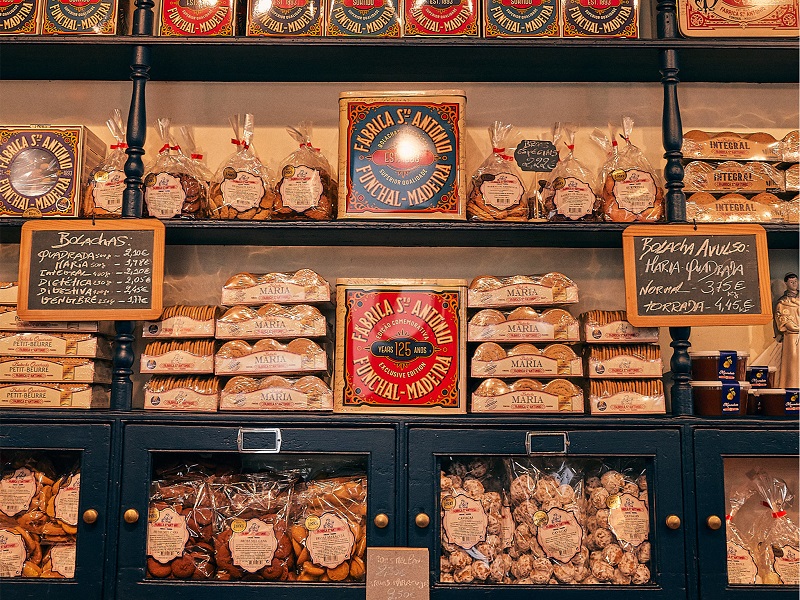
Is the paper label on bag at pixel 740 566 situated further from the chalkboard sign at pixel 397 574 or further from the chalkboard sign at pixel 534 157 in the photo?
the chalkboard sign at pixel 534 157

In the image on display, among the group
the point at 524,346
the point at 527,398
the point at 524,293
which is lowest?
the point at 527,398

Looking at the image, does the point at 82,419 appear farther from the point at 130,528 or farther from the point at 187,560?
the point at 187,560

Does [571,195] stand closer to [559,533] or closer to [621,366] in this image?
[621,366]

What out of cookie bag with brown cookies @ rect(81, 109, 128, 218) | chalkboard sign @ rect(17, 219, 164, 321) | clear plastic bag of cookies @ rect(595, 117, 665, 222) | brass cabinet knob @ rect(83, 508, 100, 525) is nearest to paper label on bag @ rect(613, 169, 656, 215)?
clear plastic bag of cookies @ rect(595, 117, 665, 222)

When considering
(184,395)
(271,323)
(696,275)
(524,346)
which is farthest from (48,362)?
(696,275)

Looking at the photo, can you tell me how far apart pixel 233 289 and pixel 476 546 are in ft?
3.03

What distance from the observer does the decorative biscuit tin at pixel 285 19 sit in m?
2.26

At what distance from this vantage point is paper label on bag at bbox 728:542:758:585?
1.98 meters

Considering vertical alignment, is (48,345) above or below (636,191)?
below

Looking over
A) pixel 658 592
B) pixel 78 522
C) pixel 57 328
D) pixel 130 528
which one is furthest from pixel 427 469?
pixel 57 328

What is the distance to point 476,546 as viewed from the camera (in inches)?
78.8

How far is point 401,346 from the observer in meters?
2.14

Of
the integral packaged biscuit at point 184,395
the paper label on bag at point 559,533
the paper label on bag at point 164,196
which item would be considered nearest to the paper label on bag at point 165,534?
the integral packaged biscuit at point 184,395

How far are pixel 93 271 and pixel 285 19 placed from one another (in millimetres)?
884
